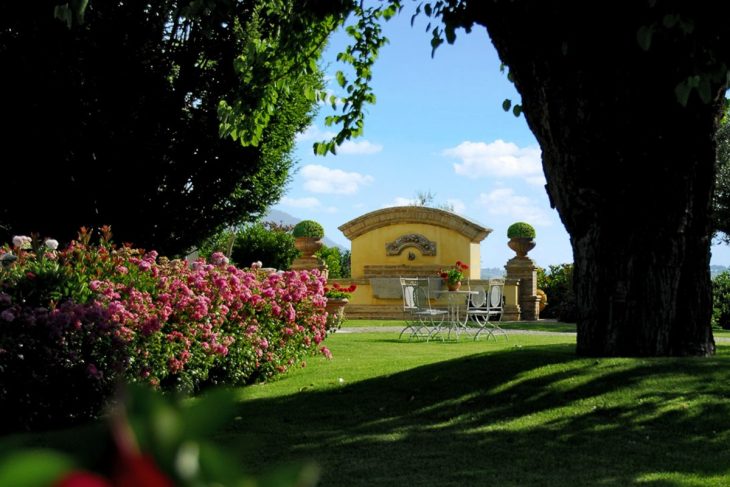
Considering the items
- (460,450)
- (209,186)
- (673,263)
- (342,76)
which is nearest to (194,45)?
(209,186)

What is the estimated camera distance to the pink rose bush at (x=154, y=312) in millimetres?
7734

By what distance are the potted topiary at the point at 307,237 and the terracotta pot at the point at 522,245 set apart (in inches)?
227

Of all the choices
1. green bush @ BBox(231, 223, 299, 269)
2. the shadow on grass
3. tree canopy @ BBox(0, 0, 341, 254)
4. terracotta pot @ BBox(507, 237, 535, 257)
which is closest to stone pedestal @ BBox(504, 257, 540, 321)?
terracotta pot @ BBox(507, 237, 535, 257)

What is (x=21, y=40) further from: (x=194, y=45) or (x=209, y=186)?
(x=209, y=186)

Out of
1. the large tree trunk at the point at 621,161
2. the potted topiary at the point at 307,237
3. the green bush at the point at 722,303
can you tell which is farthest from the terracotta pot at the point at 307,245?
the large tree trunk at the point at 621,161

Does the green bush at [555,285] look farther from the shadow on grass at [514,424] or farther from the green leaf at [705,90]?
the green leaf at [705,90]

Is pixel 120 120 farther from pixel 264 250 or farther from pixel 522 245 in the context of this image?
pixel 522 245

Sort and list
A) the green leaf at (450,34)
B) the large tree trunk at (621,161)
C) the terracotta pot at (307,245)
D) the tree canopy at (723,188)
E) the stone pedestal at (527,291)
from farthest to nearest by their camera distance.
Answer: the tree canopy at (723,188) < the terracotta pot at (307,245) < the stone pedestal at (527,291) < the green leaf at (450,34) < the large tree trunk at (621,161)

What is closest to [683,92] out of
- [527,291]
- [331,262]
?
[527,291]

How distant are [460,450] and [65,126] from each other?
12586 mm

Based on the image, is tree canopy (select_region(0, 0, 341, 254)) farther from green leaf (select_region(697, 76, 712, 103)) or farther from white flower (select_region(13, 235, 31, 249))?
green leaf (select_region(697, 76, 712, 103))

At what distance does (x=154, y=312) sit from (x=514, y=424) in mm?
3593

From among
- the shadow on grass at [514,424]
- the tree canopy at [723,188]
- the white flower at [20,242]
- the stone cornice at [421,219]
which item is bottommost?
the shadow on grass at [514,424]

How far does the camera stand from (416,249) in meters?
26.2
